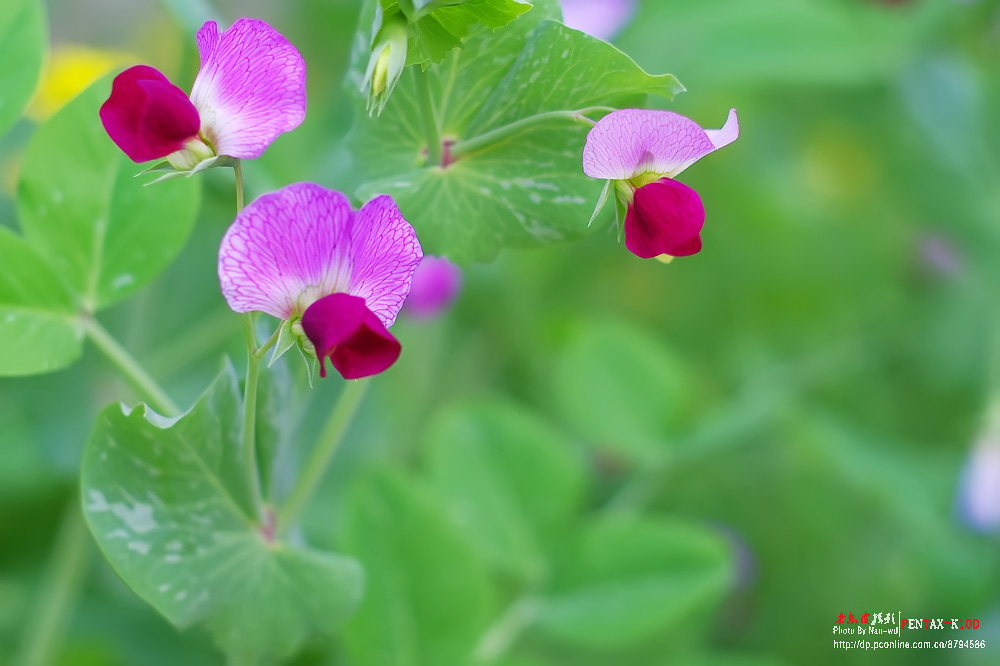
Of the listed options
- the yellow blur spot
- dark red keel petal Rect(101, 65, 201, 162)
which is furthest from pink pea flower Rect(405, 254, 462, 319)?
the yellow blur spot

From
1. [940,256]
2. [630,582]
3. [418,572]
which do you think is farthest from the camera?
[940,256]

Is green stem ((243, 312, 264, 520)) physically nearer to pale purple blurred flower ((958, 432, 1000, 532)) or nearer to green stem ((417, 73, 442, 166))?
green stem ((417, 73, 442, 166))

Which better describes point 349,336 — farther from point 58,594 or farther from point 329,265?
point 58,594

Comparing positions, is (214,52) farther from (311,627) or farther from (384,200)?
(311,627)

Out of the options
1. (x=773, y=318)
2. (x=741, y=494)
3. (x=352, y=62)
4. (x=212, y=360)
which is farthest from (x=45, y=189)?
(x=773, y=318)

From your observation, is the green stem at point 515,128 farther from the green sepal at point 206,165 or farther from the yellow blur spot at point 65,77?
the yellow blur spot at point 65,77

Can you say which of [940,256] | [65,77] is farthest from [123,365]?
[940,256]

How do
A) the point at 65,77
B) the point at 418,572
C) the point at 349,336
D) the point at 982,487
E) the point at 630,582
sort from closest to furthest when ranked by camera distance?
the point at 349,336
the point at 418,572
the point at 630,582
the point at 982,487
the point at 65,77
